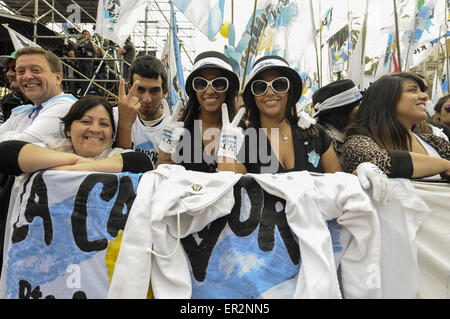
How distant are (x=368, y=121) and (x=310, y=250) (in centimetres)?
122

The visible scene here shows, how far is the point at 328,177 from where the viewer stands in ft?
4.66

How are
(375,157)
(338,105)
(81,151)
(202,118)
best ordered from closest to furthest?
(375,157)
(81,151)
(202,118)
(338,105)

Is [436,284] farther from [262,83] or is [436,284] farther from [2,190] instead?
[2,190]

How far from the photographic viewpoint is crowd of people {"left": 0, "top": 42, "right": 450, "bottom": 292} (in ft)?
5.24

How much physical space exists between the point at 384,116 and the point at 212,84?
1175 millimetres

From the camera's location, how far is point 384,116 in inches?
80.0

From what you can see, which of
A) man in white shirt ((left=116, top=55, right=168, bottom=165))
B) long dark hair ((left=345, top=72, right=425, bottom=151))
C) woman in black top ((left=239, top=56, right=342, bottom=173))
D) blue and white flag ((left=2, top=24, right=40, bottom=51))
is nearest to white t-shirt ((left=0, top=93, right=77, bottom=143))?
man in white shirt ((left=116, top=55, right=168, bottom=165))

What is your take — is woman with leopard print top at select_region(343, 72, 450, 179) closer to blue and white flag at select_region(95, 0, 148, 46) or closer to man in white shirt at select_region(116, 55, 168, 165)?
man in white shirt at select_region(116, 55, 168, 165)

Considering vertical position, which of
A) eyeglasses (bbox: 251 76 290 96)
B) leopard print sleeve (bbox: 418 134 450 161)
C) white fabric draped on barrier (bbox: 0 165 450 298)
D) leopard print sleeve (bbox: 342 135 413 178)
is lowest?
white fabric draped on barrier (bbox: 0 165 450 298)

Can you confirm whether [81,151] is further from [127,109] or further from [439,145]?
[439,145]

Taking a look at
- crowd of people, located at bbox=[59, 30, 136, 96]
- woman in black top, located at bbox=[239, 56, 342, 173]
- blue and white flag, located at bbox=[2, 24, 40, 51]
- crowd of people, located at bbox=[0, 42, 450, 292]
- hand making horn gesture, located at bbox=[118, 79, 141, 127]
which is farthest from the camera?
crowd of people, located at bbox=[59, 30, 136, 96]

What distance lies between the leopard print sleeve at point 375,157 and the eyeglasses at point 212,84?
35.1 inches

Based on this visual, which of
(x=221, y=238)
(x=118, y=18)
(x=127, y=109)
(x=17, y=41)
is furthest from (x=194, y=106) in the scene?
(x=17, y=41)
